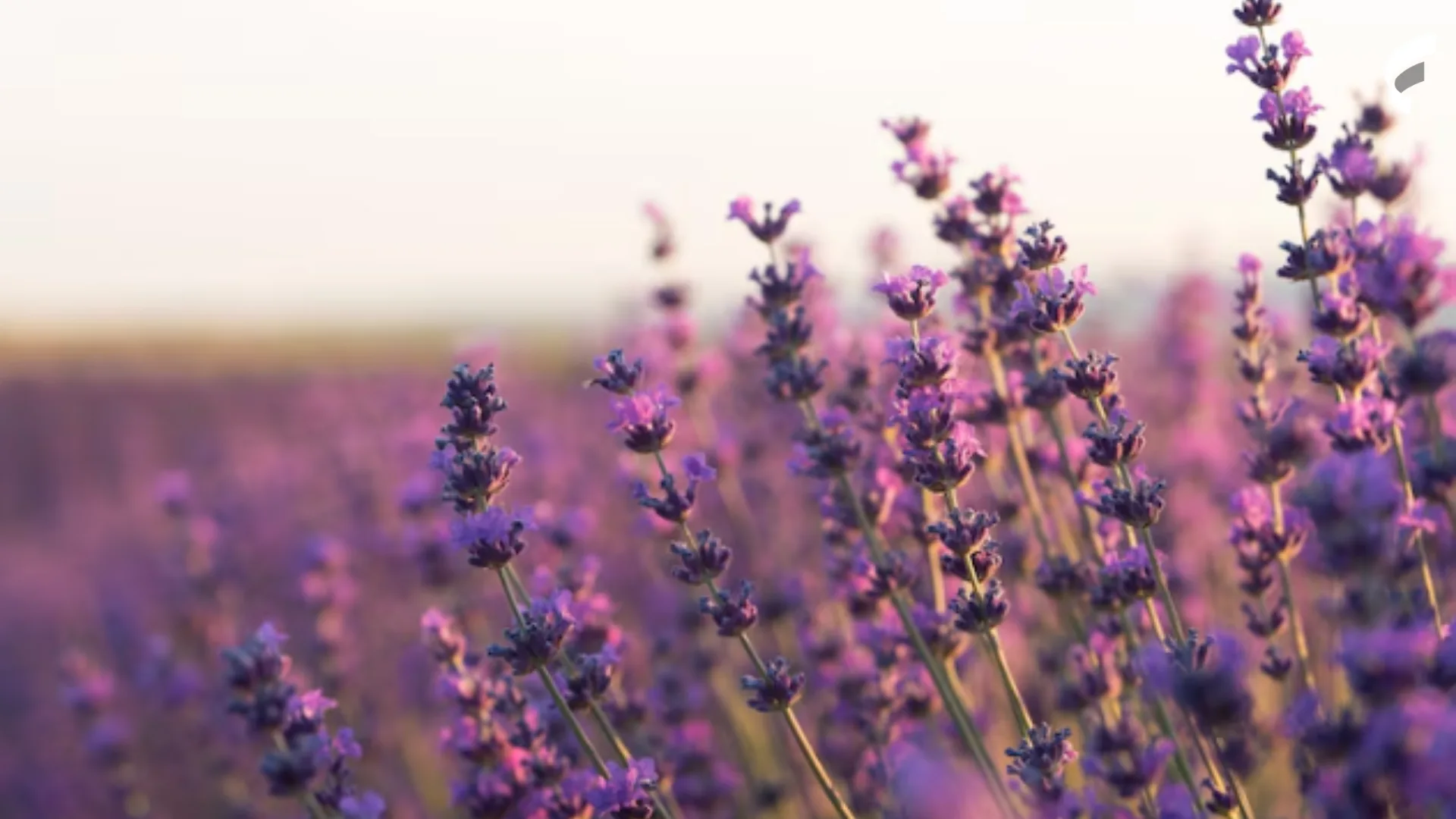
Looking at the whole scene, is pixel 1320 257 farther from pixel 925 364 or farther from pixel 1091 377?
pixel 925 364

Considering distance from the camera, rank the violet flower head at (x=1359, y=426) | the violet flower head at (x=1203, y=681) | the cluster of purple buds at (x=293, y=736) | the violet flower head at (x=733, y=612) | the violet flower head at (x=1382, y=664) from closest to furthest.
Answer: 1. the violet flower head at (x=1382, y=664)
2. the violet flower head at (x=1203, y=681)
3. the violet flower head at (x=1359, y=426)
4. the violet flower head at (x=733, y=612)
5. the cluster of purple buds at (x=293, y=736)

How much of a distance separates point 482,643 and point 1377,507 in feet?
14.8

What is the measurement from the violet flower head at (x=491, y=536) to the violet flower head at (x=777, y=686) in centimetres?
60

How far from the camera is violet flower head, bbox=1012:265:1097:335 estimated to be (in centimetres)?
274

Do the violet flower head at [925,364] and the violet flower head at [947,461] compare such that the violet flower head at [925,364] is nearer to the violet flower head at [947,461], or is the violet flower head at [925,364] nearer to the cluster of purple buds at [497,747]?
the violet flower head at [947,461]

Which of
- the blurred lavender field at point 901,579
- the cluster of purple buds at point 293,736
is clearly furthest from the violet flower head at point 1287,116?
the cluster of purple buds at point 293,736

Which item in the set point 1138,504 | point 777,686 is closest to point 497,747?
point 777,686

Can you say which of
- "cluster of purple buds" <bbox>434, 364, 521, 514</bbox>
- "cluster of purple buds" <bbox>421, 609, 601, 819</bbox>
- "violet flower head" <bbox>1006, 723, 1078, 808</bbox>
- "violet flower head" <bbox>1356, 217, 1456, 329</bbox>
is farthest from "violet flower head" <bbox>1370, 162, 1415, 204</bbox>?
"cluster of purple buds" <bbox>421, 609, 601, 819</bbox>

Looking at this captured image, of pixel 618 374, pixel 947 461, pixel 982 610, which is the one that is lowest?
pixel 982 610

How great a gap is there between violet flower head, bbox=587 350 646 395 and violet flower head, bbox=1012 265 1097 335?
2.93ft

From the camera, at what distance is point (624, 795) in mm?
2641

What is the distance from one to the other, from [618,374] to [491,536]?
0.52 metres

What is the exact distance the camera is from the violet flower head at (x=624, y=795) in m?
2.64

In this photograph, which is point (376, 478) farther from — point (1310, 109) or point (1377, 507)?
point (1377, 507)
